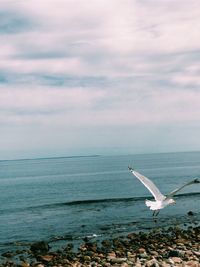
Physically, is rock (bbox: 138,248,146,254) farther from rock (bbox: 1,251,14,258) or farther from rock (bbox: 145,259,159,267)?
rock (bbox: 1,251,14,258)

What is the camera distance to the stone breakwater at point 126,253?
77.3 feet

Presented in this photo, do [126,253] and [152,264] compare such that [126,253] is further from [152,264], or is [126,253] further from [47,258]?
[152,264]

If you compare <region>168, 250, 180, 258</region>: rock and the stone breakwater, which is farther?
<region>168, 250, 180, 258</region>: rock

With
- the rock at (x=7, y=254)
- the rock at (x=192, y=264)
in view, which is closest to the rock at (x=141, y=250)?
the rock at (x=192, y=264)

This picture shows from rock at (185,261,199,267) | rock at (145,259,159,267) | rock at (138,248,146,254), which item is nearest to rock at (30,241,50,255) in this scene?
rock at (138,248,146,254)

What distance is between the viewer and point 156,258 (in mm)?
24375

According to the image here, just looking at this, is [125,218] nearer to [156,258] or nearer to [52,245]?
[52,245]

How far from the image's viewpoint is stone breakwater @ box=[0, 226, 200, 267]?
77.3 ft

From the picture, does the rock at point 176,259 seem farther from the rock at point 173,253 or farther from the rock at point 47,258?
the rock at point 47,258

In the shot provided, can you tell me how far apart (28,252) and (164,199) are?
1340 cm

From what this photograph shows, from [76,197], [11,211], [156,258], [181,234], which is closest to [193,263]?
[156,258]

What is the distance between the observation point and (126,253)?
26.8m

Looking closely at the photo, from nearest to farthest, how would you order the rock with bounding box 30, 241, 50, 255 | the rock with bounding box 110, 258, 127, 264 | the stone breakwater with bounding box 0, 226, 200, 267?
the stone breakwater with bounding box 0, 226, 200, 267
the rock with bounding box 110, 258, 127, 264
the rock with bounding box 30, 241, 50, 255

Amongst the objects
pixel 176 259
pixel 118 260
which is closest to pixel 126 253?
pixel 118 260
